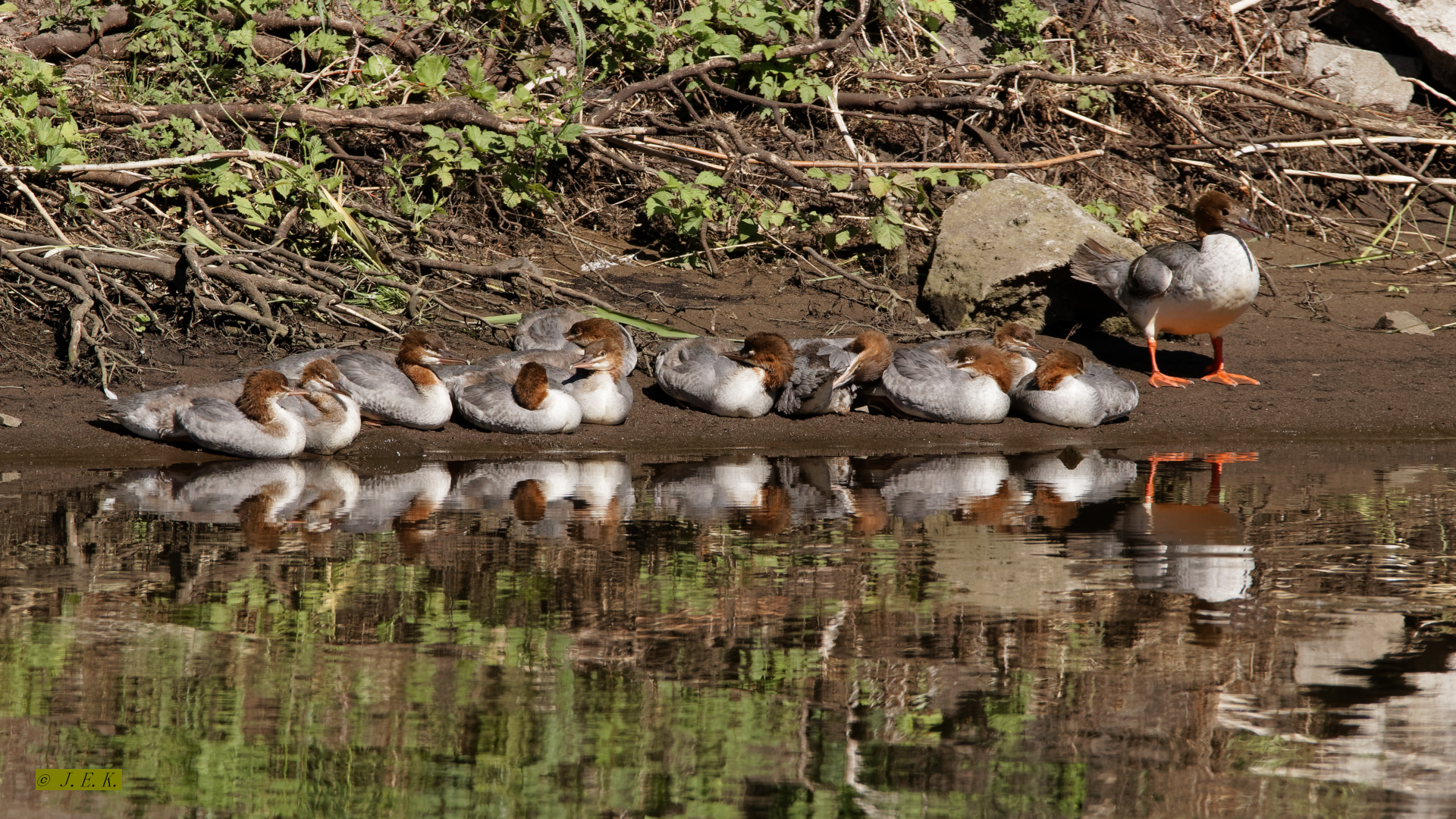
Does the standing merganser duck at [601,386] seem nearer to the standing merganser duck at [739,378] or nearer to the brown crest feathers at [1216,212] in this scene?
the standing merganser duck at [739,378]

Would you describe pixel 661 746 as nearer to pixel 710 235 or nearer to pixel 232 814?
pixel 232 814

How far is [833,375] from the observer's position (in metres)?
7.86

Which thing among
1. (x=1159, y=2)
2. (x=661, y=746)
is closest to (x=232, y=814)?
(x=661, y=746)

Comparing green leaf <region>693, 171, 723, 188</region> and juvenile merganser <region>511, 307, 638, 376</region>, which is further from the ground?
green leaf <region>693, 171, 723, 188</region>

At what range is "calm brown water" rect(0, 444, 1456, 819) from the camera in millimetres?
3025

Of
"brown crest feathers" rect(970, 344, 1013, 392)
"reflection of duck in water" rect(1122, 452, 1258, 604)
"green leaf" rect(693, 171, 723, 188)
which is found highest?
"green leaf" rect(693, 171, 723, 188)

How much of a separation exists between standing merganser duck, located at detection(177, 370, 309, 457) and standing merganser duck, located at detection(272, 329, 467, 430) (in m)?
0.51

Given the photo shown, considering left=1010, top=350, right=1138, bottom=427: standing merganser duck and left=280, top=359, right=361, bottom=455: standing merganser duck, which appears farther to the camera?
left=1010, top=350, right=1138, bottom=427: standing merganser duck

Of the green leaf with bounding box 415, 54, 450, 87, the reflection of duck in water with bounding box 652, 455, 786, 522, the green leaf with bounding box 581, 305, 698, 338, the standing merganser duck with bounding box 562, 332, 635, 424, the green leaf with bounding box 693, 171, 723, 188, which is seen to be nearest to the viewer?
the reflection of duck in water with bounding box 652, 455, 786, 522

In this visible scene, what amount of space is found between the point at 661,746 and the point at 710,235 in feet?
24.3

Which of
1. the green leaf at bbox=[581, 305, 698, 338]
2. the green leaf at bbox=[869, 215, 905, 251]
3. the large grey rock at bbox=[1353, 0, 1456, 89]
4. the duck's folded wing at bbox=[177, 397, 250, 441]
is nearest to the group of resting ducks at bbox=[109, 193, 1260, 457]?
the duck's folded wing at bbox=[177, 397, 250, 441]

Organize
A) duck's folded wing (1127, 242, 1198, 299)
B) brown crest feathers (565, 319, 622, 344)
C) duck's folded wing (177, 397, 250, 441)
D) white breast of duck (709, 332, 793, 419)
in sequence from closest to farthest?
duck's folded wing (177, 397, 250, 441) → white breast of duck (709, 332, 793, 419) → brown crest feathers (565, 319, 622, 344) → duck's folded wing (1127, 242, 1198, 299)

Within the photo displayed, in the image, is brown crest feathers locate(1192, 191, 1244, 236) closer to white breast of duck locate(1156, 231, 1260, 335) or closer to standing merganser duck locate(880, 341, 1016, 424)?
white breast of duck locate(1156, 231, 1260, 335)

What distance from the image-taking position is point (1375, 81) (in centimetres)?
1306
